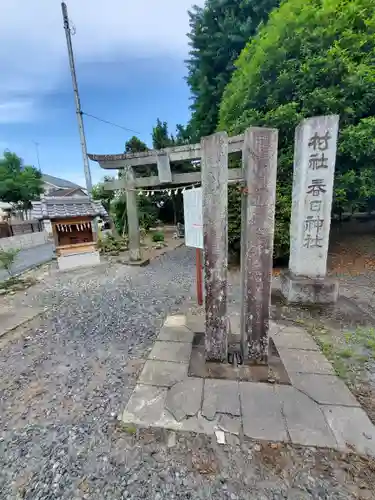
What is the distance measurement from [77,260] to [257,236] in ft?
23.5

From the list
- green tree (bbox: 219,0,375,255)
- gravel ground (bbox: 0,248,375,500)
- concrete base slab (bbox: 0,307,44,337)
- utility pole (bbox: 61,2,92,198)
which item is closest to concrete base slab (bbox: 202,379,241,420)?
gravel ground (bbox: 0,248,375,500)

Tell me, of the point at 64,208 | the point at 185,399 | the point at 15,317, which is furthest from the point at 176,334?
the point at 64,208

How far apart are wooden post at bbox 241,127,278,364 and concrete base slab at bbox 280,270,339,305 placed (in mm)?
2121

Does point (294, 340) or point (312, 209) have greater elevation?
point (312, 209)

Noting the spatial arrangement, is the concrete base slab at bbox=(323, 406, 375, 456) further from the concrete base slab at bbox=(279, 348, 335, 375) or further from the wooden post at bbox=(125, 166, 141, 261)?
the wooden post at bbox=(125, 166, 141, 261)

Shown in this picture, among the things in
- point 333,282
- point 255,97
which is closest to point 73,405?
point 333,282

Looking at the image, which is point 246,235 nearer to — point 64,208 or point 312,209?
point 312,209

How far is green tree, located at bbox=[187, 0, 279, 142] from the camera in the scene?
894 centimetres

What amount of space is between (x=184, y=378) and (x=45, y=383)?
1.56 metres

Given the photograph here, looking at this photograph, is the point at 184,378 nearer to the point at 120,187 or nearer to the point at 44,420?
the point at 44,420

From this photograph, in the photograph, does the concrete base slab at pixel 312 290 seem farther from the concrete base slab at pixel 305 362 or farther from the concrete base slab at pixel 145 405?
the concrete base slab at pixel 145 405

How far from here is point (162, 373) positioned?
2.53 metres

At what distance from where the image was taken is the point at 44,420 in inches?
80.4

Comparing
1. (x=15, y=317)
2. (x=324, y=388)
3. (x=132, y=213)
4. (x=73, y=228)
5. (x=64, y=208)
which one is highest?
(x=64, y=208)
